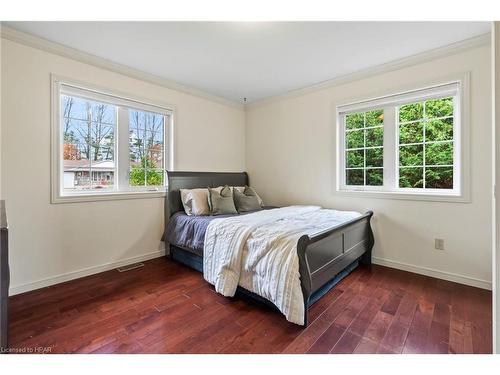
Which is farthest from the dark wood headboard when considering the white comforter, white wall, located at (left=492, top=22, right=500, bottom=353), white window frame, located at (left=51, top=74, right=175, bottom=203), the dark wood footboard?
white wall, located at (left=492, top=22, right=500, bottom=353)

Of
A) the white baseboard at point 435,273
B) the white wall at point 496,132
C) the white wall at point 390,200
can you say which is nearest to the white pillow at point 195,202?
the white wall at point 390,200

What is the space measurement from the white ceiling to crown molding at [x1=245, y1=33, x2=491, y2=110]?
0.23ft

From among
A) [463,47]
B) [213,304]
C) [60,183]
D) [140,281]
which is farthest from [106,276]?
[463,47]

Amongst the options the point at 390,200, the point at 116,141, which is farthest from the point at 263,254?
the point at 116,141

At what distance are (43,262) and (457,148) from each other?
172 inches

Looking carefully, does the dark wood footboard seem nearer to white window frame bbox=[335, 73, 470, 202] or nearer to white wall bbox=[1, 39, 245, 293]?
white window frame bbox=[335, 73, 470, 202]

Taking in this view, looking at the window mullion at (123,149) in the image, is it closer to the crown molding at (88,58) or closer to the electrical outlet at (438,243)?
the crown molding at (88,58)

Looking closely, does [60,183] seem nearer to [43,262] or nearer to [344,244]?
[43,262]

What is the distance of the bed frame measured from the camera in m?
1.77

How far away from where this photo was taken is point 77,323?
5.83ft

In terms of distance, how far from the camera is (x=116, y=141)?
292 centimetres

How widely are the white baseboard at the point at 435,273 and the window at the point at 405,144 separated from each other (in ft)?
2.67

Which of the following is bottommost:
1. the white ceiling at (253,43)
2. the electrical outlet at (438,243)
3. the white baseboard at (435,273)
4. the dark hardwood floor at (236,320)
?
the dark hardwood floor at (236,320)

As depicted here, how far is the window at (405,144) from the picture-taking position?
2576 mm
